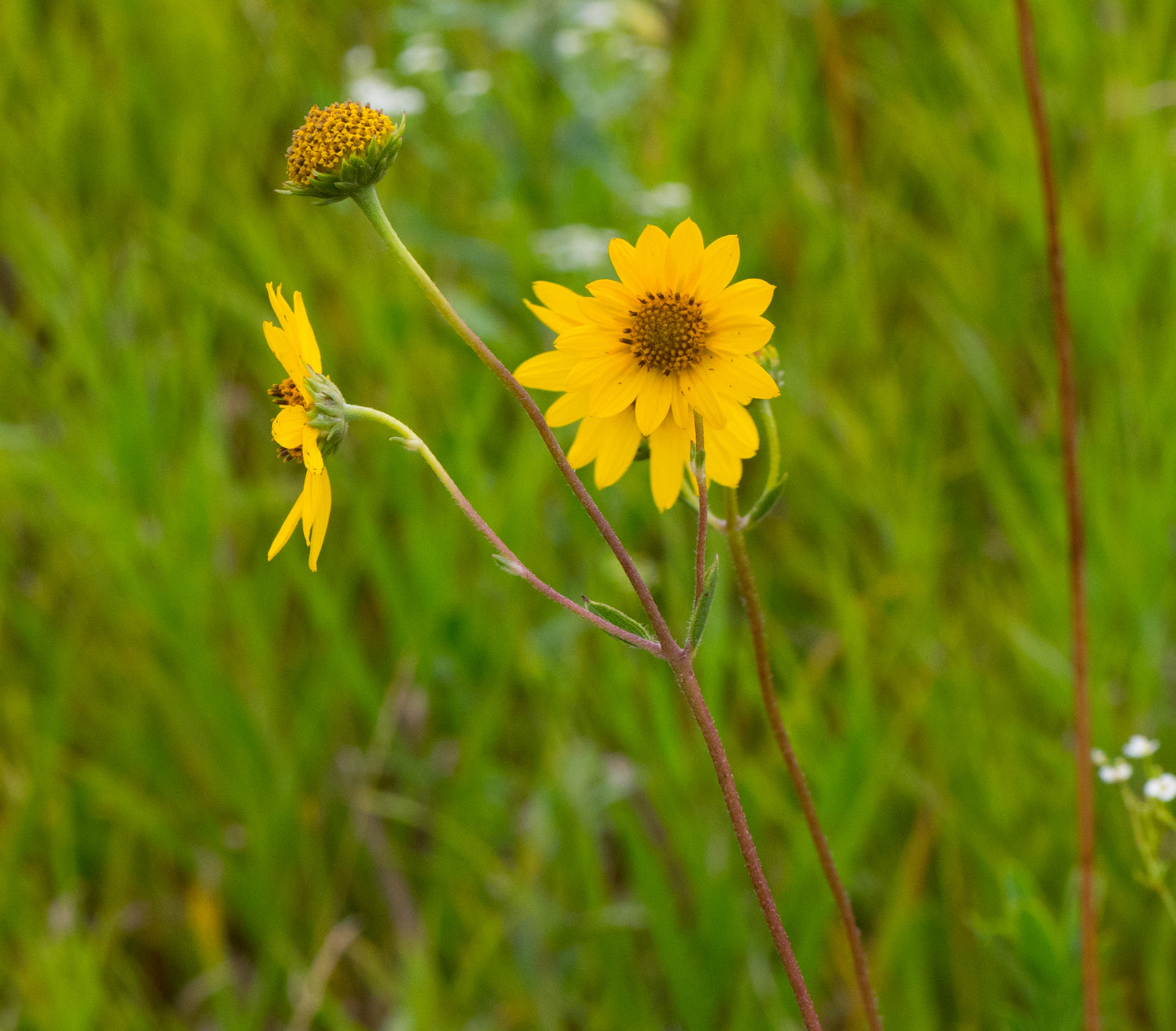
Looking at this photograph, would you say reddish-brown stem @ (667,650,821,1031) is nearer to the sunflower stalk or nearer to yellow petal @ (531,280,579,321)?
the sunflower stalk

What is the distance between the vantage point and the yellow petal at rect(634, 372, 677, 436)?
1.95ft

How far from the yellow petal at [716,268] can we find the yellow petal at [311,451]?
219 mm

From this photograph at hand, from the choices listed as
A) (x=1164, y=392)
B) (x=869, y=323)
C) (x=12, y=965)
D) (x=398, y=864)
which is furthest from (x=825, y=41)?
(x=12, y=965)

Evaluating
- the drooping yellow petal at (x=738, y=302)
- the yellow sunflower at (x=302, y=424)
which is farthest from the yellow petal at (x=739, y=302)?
the yellow sunflower at (x=302, y=424)

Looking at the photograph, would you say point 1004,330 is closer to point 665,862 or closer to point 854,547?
point 854,547

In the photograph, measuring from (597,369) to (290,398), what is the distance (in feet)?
0.64

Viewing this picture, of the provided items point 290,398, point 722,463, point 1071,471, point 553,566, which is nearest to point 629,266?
point 722,463

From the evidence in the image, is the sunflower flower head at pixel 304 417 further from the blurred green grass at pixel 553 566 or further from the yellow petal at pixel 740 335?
the blurred green grass at pixel 553 566

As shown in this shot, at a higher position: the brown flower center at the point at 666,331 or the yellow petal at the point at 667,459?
the brown flower center at the point at 666,331

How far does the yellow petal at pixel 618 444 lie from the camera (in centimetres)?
60

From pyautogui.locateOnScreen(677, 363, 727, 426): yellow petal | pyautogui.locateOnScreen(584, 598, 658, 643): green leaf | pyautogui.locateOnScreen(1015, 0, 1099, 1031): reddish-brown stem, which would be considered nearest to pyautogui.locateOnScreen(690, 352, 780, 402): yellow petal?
pyautogui.locateOnScreen(677, 363, 727, 426): yellow petal

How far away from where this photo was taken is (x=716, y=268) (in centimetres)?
58

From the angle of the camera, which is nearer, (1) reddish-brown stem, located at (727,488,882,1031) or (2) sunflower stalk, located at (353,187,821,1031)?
(2) sunflower stalk, located at (353,187,821,1031)

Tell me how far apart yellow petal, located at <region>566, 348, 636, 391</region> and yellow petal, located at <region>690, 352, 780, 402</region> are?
1.5 inches
